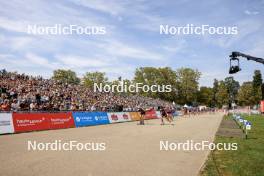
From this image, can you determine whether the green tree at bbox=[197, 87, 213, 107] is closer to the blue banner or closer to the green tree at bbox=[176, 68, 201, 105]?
the green tree at bbox=[176, 68, 201, 105]

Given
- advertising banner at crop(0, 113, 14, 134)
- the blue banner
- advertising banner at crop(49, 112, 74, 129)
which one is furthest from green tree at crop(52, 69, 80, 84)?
advertising banner at crop(0, 113, 14, 134)

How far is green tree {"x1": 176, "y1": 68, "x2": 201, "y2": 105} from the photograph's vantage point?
130m

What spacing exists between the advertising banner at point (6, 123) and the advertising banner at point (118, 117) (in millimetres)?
14563

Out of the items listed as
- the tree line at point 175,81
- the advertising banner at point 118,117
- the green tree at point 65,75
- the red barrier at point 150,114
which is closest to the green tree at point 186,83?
the tree line at point 175,81

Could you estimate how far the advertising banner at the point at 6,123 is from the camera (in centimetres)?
1861

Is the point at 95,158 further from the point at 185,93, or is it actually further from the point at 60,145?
the point at 185,93

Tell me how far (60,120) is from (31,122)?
11.0ft

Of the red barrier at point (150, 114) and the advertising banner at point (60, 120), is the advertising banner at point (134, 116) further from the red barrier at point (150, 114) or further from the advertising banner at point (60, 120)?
the advertising banner at point (60, 120)

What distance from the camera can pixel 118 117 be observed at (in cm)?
3562

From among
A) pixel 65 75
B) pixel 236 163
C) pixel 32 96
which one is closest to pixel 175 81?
pixel 65 75

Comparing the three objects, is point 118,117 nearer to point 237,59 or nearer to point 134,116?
point 134,116

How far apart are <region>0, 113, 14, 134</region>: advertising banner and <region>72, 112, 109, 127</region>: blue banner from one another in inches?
299

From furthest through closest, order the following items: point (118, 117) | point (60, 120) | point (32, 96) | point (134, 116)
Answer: point (134, 116)
point (118, 117)
point (32, 96)
point (60, 120)

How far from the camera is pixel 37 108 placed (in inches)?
912
